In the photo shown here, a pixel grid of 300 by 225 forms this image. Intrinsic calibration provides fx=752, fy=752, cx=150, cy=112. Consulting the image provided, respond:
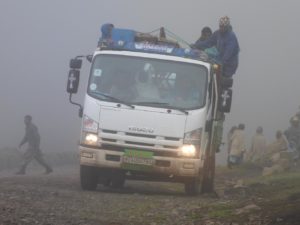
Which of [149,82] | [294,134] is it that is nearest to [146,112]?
[149,82]

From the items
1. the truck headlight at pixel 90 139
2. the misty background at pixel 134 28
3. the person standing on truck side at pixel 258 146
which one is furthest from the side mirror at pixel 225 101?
the misty background at pixel 134 28

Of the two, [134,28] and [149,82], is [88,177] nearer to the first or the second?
[149,82]

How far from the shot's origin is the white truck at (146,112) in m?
10.8

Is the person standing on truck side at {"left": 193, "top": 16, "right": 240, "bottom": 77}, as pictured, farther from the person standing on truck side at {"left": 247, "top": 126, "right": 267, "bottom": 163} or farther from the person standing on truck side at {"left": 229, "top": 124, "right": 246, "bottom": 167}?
the person standing on truck side at {"left": 247, "top": 126, "right": 267, "bottom": 163}

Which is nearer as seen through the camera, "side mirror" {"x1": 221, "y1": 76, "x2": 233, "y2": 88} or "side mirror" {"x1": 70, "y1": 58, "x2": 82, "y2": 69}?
"side mirror" {"x1": 70, "y1": 58, "x2": 82, "y2": 69}

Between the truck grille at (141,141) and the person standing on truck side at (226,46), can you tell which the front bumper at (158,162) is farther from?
the person standing on truck side at (226,46)

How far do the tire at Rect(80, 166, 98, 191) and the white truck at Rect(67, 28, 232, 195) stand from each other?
0.6 inches

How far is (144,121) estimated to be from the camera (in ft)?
35.2

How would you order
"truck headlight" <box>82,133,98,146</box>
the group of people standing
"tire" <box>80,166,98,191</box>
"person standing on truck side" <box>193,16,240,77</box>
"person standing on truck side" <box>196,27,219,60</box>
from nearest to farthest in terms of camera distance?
"truck headlight" <box>82,133,98,146</box>, "tire" <box>80,166,98,191</box>, "person standing on truck side" <box>196,27,219,60</box>, "person standing on truck side" <box>193,16,240,77</box>, the group of people standing

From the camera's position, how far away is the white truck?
1077 centimetres

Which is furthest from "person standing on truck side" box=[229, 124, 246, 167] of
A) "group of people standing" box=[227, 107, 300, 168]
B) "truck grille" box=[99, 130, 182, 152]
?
"truck grille" box=[99, 130, 182, 152]

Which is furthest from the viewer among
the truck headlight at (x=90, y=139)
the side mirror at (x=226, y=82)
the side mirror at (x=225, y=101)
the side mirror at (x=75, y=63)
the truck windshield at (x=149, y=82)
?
the side mirror at (x=226, y=82)

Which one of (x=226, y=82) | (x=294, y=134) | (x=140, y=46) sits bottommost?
(x=294, y=134)

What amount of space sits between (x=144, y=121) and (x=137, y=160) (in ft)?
1.88
